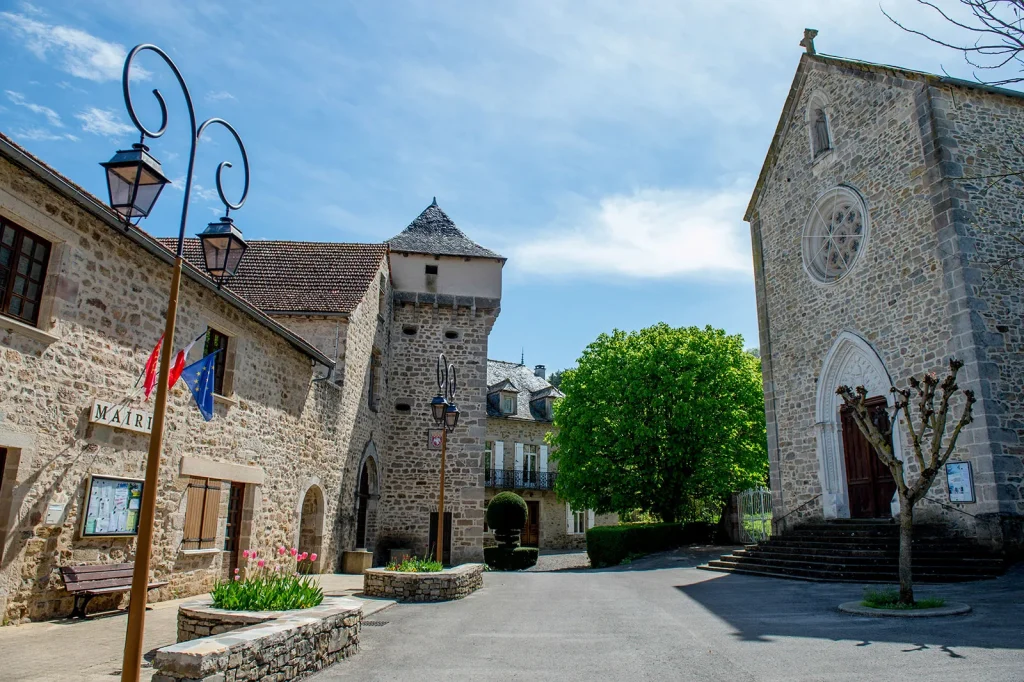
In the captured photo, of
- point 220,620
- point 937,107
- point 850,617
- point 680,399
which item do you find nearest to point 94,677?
point 220,620

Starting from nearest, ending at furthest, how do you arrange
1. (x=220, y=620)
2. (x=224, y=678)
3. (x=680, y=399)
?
(x=224, y=678) → (x=220, y=620) → (x=680, y=399)

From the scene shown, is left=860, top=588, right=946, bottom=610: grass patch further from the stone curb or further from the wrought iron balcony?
the wrought iron balcony

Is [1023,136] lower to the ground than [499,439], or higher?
higher

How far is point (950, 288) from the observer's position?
1227 cm

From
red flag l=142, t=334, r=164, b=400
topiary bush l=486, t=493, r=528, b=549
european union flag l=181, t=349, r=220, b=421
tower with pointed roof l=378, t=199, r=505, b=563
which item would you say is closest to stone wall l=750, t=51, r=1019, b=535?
tower with pointed roof l=378, t=199, r=505, b=563

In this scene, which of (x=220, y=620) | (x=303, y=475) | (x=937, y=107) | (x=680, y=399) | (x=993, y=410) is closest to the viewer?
(x=220, y=620)

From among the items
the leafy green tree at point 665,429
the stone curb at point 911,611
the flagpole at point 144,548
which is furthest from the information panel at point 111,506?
the leafy green tree at point 665,429

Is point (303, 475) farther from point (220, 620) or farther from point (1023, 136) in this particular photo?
point (1023, 136)

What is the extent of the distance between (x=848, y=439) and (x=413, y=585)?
387 inches

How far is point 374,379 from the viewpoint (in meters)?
19.9

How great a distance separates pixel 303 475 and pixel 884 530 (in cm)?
1133

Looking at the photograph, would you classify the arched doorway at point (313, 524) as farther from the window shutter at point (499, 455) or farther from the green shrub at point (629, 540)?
the window shutter at point (499, 455)

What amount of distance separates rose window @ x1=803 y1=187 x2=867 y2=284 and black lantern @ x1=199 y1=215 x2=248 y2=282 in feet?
43.7

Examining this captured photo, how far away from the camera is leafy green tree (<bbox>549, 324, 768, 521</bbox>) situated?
2231 centimetres
